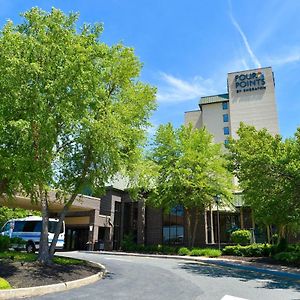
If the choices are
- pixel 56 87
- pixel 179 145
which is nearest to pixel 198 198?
pixel 179 145

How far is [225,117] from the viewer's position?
6919 cm

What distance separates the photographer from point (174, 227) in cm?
3644

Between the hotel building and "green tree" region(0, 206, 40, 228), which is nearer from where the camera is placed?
the hotel building

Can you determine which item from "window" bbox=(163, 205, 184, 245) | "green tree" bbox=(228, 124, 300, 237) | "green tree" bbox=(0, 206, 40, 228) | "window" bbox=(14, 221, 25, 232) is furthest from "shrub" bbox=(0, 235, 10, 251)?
"window" bbox=(163, 205, 184, 245)

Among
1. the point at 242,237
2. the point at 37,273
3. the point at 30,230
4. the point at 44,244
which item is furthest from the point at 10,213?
the point at 37,273

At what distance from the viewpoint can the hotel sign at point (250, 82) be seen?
67.3 m

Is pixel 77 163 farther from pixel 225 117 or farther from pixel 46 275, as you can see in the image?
pixel 225 117

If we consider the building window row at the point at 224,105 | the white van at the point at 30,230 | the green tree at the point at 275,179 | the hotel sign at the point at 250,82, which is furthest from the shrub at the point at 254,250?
the hotel sign at the point at 250,82

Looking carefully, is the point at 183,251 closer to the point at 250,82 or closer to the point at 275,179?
the point at 275,179

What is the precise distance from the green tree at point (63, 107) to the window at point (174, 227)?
21.6 metres

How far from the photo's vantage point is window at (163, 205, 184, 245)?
35844 mm

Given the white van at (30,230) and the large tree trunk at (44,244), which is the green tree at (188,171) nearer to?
the white van at (30,230)

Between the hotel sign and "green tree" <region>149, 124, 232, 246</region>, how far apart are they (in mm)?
38970

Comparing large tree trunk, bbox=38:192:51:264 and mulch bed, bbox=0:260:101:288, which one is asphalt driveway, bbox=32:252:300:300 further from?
large tree trunk, bbox=38:192:51:264
